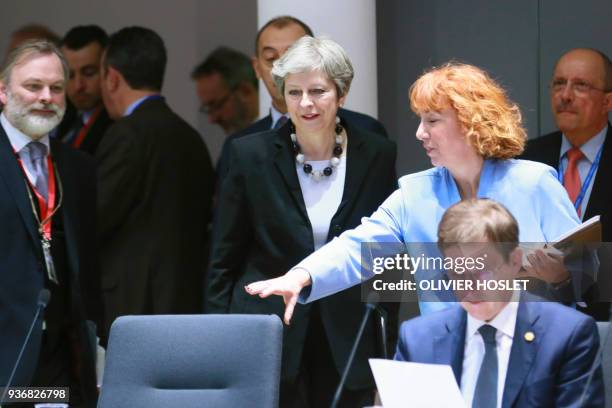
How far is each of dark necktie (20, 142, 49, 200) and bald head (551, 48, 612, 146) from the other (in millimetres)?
1998

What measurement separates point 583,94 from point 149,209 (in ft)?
6.67

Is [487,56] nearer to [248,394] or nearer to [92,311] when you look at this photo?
[92,311]

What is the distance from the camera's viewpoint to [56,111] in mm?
4598

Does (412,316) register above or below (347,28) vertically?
below

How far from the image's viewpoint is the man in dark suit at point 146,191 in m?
5.49

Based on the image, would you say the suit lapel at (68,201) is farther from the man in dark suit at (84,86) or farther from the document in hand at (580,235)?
the document in hand at (580,235)

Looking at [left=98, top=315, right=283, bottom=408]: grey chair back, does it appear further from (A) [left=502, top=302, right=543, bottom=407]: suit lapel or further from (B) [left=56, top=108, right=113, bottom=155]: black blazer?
(B) [left=56, top=108, right=113, bottom=155]: black blazer

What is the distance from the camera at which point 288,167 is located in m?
4.08

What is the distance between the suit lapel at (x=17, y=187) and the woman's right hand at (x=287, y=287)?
4.21ft

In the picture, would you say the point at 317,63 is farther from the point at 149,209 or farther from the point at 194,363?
the point at 149,209

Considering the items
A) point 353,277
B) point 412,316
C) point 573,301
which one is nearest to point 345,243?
point 353,277

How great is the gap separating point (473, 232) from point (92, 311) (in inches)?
90.3

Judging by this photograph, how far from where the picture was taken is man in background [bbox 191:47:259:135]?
752 centimetres

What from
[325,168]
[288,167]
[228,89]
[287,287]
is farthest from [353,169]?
[228,89]
